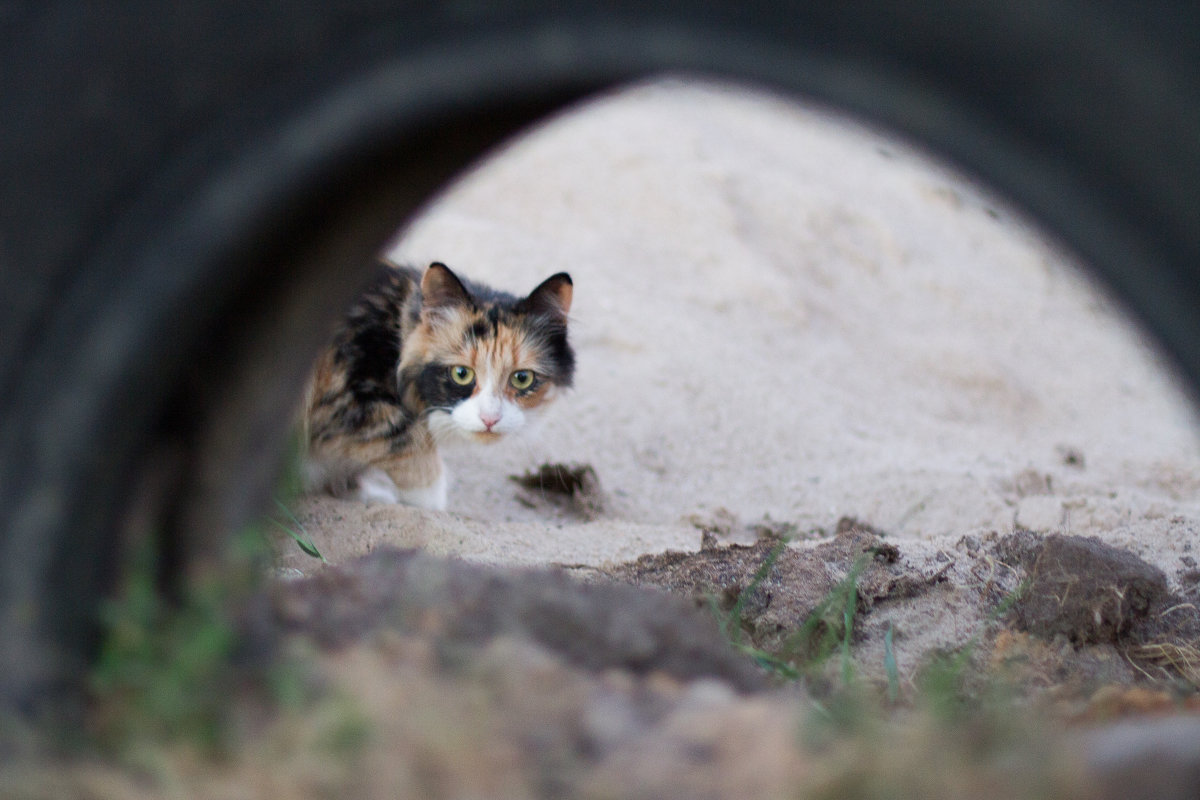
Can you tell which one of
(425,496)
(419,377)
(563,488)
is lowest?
(425,496)

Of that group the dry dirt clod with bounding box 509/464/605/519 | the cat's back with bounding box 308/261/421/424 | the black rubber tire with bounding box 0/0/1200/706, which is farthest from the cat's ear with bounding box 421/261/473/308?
the black rubber tire with bounding box 0/0/1200/706

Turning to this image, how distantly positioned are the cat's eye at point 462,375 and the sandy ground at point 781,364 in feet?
1.52

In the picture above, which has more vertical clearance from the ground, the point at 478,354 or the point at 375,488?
the point at 478,354

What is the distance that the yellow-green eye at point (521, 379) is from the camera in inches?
145

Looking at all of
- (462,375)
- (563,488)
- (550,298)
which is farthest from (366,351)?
(563,488)

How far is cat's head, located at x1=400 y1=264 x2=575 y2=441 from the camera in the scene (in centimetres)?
350

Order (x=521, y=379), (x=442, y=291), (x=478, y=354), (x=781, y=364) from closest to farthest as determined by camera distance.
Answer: (x=442, y=291)
(x=478, y=354)
(x=521, y=379)
(x=781, y=364)

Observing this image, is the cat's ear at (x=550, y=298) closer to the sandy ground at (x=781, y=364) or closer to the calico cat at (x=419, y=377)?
the calico cat at (x=419, y=377)

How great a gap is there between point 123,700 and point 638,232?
5.13m

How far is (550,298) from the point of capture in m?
3.65

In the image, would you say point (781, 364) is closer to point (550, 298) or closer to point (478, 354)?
point (550, 298)

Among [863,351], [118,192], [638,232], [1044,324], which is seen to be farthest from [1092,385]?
[118,192]

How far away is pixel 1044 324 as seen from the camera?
7.11 m

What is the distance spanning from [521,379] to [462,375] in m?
0.23
